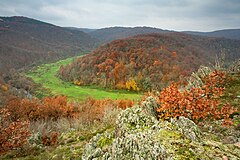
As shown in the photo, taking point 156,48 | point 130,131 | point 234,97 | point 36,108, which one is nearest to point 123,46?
point 156,48

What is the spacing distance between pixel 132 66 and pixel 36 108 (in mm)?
68912

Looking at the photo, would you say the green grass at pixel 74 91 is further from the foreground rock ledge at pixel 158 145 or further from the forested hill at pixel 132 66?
the foreground rock ledge at pixel 158 145

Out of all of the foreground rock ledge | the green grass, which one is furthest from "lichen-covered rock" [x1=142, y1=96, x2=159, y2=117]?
the green grass

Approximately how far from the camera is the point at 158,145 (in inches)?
240

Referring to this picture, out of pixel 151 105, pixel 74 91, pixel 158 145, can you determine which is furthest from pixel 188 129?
pixel 74 91

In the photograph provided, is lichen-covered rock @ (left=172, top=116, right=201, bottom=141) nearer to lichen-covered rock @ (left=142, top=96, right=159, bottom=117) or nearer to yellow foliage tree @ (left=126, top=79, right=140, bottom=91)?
lichen-covered rock @ (left=142, top=96, right=159, bottom=117)

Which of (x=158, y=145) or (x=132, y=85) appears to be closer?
(x=158, y=145)

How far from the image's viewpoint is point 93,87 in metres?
107

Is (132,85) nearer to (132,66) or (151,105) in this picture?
(132,66)

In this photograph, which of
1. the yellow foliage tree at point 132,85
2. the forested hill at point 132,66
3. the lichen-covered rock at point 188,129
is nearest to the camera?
A: the lichen-covered rock at point 188,129

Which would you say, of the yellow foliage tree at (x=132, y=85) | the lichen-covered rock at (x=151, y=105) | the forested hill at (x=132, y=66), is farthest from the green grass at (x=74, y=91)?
the lichen-covered rock at (x=151, y=105)

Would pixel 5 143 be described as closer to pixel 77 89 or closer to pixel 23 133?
pixel 23 133

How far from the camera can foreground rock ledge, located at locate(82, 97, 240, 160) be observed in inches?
234

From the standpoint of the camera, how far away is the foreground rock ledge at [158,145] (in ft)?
19.5
